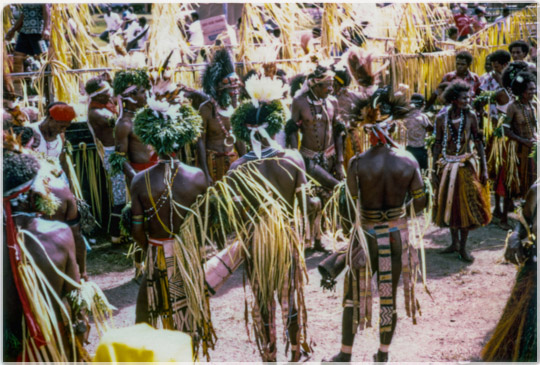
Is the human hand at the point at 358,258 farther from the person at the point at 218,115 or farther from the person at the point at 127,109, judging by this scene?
the person at the point at 127,109

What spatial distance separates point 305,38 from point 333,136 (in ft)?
7.04

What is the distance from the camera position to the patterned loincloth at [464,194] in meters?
6.67

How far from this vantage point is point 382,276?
180 inches

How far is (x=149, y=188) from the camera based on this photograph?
165 inches

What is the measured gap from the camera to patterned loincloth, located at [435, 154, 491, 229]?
6672 mm

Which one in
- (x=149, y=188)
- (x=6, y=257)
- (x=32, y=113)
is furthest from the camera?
(x=32, y=113)

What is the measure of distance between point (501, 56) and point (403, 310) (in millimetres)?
4210

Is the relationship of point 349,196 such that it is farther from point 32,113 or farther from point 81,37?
point 81,37

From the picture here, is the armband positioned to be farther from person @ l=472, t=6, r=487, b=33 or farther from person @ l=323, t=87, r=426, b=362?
person @ l=472, t=6, r=487, b=33

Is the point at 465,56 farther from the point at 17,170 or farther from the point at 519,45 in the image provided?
the point at 17,170

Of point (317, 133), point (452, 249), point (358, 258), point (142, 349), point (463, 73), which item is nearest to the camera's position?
point (142, 349)

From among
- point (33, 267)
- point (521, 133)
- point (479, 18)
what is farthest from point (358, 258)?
point (479, 18)

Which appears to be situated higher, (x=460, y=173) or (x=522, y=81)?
(x=522, y=81)

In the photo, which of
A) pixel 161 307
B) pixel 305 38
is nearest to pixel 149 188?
pixel 161 307
